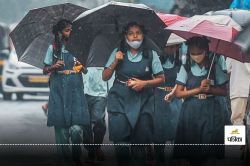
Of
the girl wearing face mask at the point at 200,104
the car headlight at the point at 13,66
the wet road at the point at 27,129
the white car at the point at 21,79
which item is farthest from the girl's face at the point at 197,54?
the car headlight at the point at 13,66

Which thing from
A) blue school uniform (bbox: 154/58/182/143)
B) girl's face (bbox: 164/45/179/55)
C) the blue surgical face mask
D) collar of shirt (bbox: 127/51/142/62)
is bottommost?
blue school uniform (bbox: 154/58/182/143)

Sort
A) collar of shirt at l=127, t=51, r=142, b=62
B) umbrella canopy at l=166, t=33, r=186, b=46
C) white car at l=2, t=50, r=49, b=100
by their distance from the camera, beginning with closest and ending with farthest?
white car at l=2, t=50, r=49, b=100, umbrella canopy at l=166, t=33, r=186, b=46, collar of shirt at l=127, t=51, r=142, b=62

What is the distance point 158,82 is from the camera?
5797 millimetres

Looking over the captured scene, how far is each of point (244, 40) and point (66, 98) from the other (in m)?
1.53

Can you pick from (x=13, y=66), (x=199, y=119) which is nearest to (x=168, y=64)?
(x=199, y=119)

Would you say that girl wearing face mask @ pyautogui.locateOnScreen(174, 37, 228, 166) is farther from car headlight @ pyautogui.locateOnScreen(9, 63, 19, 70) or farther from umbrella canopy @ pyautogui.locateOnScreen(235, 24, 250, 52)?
car headlight @ pyautogui.locateOnScreen(9, 63, 19, 70)

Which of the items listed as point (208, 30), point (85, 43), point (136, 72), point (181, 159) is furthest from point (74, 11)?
point (181, 159)

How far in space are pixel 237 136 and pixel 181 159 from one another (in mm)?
513

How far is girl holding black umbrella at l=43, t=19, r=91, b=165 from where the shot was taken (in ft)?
19.1

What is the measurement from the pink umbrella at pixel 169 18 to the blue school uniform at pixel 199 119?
1.35 ft

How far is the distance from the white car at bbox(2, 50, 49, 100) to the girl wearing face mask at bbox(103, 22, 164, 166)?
534 millimetres

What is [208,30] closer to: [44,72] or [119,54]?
[119,54]

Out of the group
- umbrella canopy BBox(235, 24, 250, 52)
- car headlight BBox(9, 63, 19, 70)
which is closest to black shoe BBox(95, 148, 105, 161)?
car headlight BBox(9, 63, 19, 70)

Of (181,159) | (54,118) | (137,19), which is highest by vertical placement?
(137,19)
